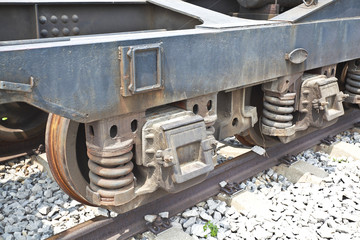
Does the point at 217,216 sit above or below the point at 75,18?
below

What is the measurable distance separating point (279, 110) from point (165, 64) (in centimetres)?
148

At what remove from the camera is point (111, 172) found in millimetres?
2477

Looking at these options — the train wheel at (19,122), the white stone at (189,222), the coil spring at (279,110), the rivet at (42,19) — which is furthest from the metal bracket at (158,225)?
the train wheel at (19,122)

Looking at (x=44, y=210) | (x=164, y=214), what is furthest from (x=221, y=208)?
(x=44, y=210)

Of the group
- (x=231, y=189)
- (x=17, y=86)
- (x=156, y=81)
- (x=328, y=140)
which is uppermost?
(x=17, y=86)

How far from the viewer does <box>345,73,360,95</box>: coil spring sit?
4594 mm

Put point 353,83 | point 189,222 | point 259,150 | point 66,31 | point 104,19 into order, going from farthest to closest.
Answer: point 353,83 < point 259,150 < point 104,19 < point 66,31 < point 189,222

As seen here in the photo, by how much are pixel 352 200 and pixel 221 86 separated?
63.1 inches

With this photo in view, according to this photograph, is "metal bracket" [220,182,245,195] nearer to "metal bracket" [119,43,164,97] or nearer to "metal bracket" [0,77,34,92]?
"metal bracket" [119,43,164,97]

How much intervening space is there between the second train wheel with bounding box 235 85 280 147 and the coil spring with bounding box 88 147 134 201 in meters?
1.79

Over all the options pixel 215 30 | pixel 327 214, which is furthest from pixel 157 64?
pixel 327 214

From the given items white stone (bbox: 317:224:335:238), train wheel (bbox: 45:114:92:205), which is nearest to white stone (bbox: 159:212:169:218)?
train wheel (bbox: 45:114:92:205)

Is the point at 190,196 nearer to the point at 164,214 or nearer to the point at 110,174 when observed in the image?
the point at 164,214

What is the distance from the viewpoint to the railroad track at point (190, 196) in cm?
287
